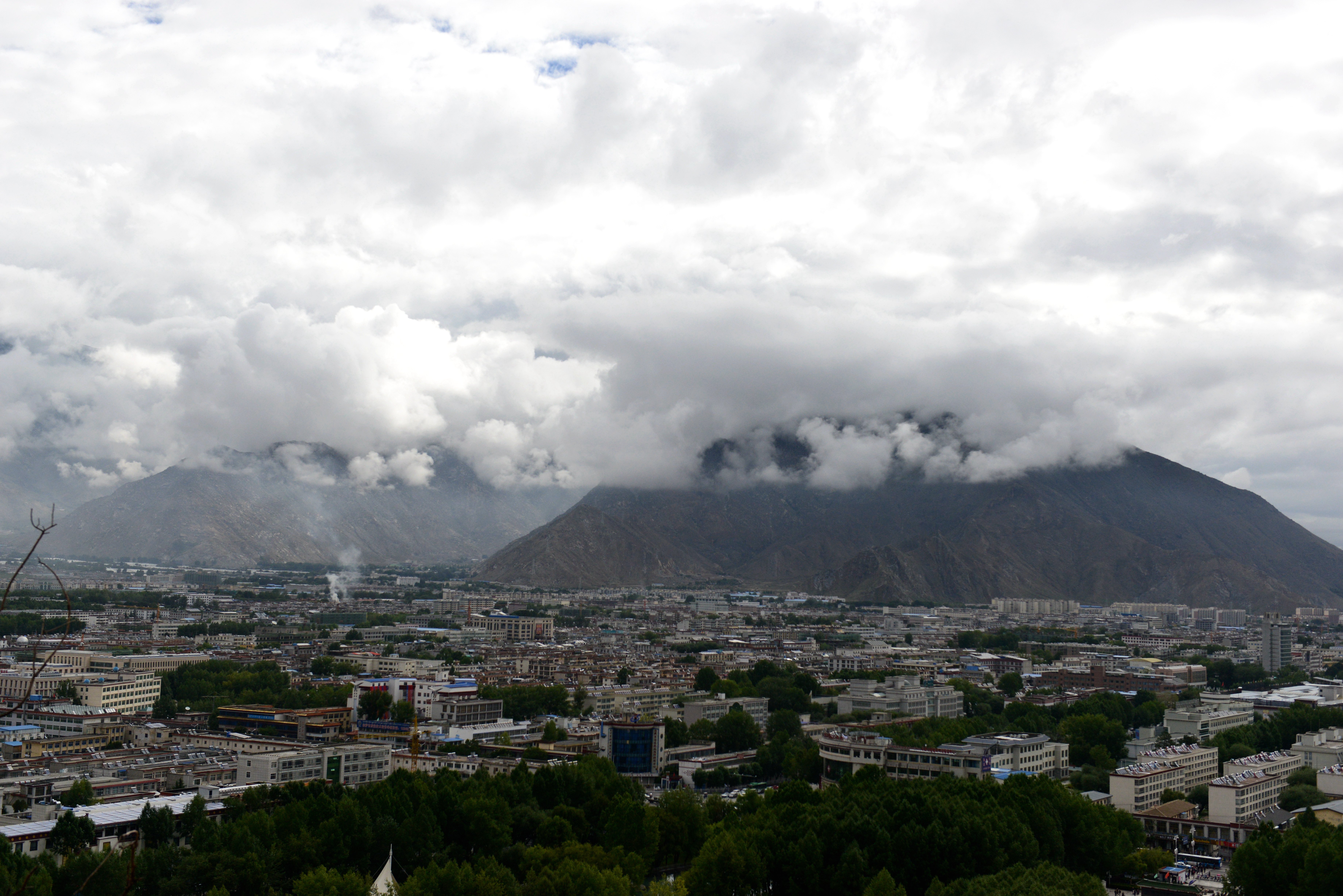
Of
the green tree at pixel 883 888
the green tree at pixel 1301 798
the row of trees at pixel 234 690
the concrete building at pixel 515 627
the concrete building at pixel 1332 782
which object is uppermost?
the concrete building at pixel 515 627

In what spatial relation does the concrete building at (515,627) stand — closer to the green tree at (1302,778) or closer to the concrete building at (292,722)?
the concrete building at (292,722)

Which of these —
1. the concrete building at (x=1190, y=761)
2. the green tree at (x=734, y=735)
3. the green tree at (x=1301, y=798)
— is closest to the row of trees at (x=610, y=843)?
the green tree at (x=1301, y=798)

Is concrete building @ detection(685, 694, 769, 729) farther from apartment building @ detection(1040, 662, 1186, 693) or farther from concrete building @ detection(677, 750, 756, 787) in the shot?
apartment building @ detection(1040, 662, 1186, 693)

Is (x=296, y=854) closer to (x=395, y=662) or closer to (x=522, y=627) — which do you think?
(x=395, y=662)

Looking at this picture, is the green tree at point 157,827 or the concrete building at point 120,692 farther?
the concrete building at point 120,692

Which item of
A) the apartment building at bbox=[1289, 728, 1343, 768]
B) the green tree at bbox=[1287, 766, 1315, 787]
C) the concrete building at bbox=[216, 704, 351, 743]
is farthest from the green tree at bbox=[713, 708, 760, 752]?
the apartment building at bbox=[1289, 728, 1343, 768]

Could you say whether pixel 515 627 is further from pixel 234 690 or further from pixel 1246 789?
pixel 1246 789

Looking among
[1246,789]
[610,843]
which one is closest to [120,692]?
[610,843]
